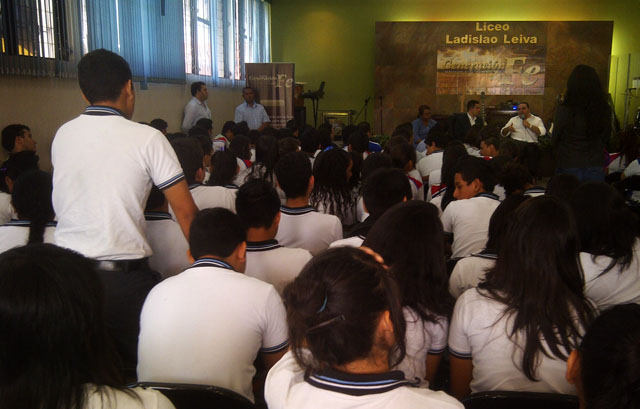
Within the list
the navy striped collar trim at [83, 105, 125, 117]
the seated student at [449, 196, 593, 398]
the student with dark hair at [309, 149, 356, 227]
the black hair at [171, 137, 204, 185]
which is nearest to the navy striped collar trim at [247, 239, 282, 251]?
the navy striped collar trim at [83, 105, 125, 117]

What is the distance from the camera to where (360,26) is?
12945mm

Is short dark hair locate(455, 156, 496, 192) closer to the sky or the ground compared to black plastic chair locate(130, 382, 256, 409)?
closer to the sky

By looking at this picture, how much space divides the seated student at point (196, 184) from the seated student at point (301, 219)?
37cm

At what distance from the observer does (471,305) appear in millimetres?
1683

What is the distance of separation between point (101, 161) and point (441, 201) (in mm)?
2309

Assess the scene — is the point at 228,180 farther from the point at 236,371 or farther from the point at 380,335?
→ the point at 380,335

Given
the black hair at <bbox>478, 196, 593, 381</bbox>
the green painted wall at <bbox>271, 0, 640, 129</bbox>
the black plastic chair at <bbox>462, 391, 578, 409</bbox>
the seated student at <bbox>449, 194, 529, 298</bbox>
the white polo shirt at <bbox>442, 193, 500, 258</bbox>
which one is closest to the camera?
the black plastic chair at <bbox>462, 391, 578, 409</bbox>

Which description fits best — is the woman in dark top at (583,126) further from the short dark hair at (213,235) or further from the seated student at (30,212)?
the seated student at (30,212)

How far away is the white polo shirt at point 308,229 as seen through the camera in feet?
9.32

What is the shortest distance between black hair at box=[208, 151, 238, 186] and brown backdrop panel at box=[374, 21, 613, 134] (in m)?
8.97

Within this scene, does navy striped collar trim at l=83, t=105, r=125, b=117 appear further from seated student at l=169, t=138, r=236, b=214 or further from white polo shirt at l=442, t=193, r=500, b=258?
white polo shirt at l=442, t=193, r=500, b=258

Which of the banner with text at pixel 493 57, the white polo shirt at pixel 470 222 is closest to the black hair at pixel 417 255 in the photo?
the white polo shirt at pixel 470 222

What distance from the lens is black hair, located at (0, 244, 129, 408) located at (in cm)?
95

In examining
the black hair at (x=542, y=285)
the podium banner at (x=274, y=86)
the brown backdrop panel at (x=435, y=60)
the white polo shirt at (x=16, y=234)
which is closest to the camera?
the black hair at (x=542, y=285)
